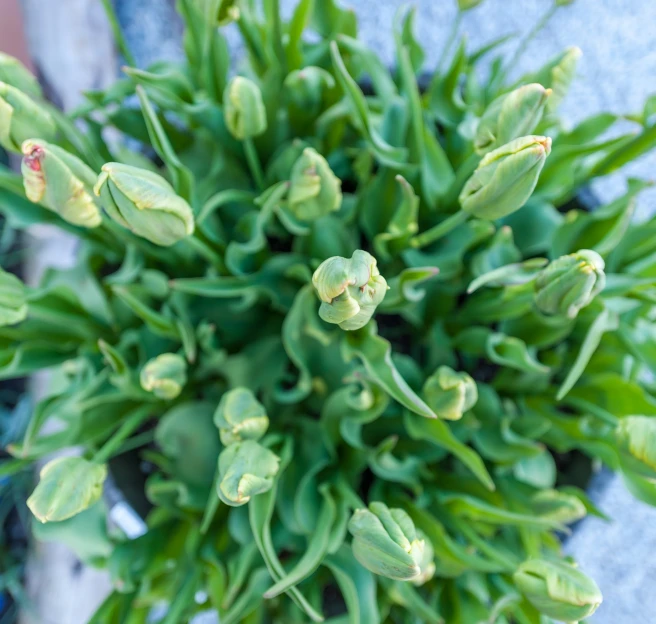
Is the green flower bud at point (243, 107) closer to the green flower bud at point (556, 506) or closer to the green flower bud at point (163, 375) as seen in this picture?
the green flower bud at point (163, 375)

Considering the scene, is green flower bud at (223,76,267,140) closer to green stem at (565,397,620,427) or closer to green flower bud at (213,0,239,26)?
green flower bud at (213,0,239,26)

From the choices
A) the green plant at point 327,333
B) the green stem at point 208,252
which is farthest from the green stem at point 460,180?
the green stem at point 208,252

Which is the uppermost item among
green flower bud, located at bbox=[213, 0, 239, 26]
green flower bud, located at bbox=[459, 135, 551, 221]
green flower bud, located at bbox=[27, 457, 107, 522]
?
green flower bud, located at bbox=[213, 0, 239, 26]

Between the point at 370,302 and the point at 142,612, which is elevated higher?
the point at 370,302

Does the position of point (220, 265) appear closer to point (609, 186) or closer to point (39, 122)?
point (39, 122)

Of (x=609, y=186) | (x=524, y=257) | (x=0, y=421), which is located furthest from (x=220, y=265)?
(x=0, y=421)

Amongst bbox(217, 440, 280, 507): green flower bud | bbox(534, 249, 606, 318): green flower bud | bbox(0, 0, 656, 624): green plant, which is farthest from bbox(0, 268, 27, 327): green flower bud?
bbox(534, 249, 606, 318): green flower bud
